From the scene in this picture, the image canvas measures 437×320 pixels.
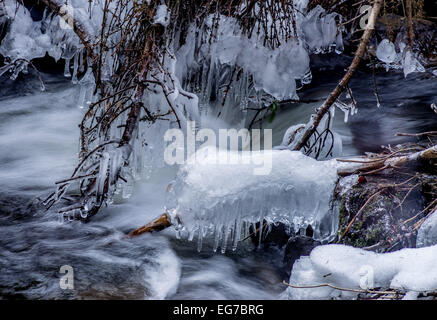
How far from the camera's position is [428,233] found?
195 centimetres

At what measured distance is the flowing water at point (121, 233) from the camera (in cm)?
225

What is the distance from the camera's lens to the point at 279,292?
88.4 inches

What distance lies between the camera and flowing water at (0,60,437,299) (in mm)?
2248

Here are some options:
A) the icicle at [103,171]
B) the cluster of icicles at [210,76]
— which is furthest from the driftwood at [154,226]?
the icicle at [103,171]

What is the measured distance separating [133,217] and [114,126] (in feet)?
2.12

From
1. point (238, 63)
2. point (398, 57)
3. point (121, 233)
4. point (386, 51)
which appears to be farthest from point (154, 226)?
point (398, 57)

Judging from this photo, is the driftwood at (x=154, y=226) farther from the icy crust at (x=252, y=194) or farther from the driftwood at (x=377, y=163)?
the driftwood at (x=377, y=163)

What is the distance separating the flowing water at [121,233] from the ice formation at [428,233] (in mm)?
761

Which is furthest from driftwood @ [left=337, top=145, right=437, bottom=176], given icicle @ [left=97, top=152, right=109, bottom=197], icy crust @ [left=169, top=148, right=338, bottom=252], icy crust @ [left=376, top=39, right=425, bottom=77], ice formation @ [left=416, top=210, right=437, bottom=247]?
icy crust @ [left=376, top=39, right=425, bottom=77]

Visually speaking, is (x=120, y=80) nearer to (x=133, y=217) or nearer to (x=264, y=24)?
(x=133, y=217)

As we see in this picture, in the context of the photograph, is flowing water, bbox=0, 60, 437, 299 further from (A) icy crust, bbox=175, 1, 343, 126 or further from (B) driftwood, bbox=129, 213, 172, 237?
(A) icy crust, bbox=175, 1, 343, 126

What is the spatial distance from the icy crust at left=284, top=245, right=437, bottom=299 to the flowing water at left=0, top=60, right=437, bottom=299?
425 mm

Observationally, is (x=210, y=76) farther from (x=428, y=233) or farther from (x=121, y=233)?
(x=428, y=233)

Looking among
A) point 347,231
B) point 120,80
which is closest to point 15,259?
point 120,80
